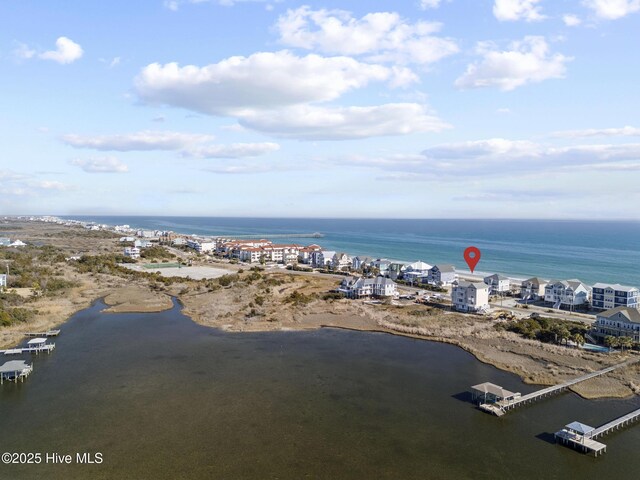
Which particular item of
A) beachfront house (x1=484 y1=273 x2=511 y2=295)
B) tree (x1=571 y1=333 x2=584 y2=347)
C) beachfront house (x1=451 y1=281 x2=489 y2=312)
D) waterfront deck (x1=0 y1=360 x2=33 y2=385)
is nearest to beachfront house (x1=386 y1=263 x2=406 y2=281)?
beachfront house (x1=484 y1=273 x2=511 y2=295)

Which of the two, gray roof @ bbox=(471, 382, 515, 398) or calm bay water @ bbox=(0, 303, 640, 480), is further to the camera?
gray roof @ bbox=(471, 382, 515, 398)

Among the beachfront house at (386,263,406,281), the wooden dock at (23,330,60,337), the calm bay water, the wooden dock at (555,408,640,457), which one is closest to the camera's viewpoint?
the calm bay water

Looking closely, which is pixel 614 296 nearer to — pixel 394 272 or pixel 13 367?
pixel 394 272

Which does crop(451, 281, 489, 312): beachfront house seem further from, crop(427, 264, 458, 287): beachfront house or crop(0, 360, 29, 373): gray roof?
crop(0, 360, 29, 373): gray roof

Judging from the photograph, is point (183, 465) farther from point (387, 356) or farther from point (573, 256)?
point (573, 256)

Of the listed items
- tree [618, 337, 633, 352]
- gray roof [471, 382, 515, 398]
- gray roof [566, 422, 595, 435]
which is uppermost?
tree [618, 337, 633, 352]

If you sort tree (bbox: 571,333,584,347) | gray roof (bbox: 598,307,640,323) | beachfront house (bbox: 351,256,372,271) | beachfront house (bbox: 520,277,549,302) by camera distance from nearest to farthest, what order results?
tree (bbox: 571,333,584,347) → gray roof (bbox: 598,307,640,323) → beachfront house (bbox: 520,277,549,302) → beachfront house (bbox: 351,256,372,271)
